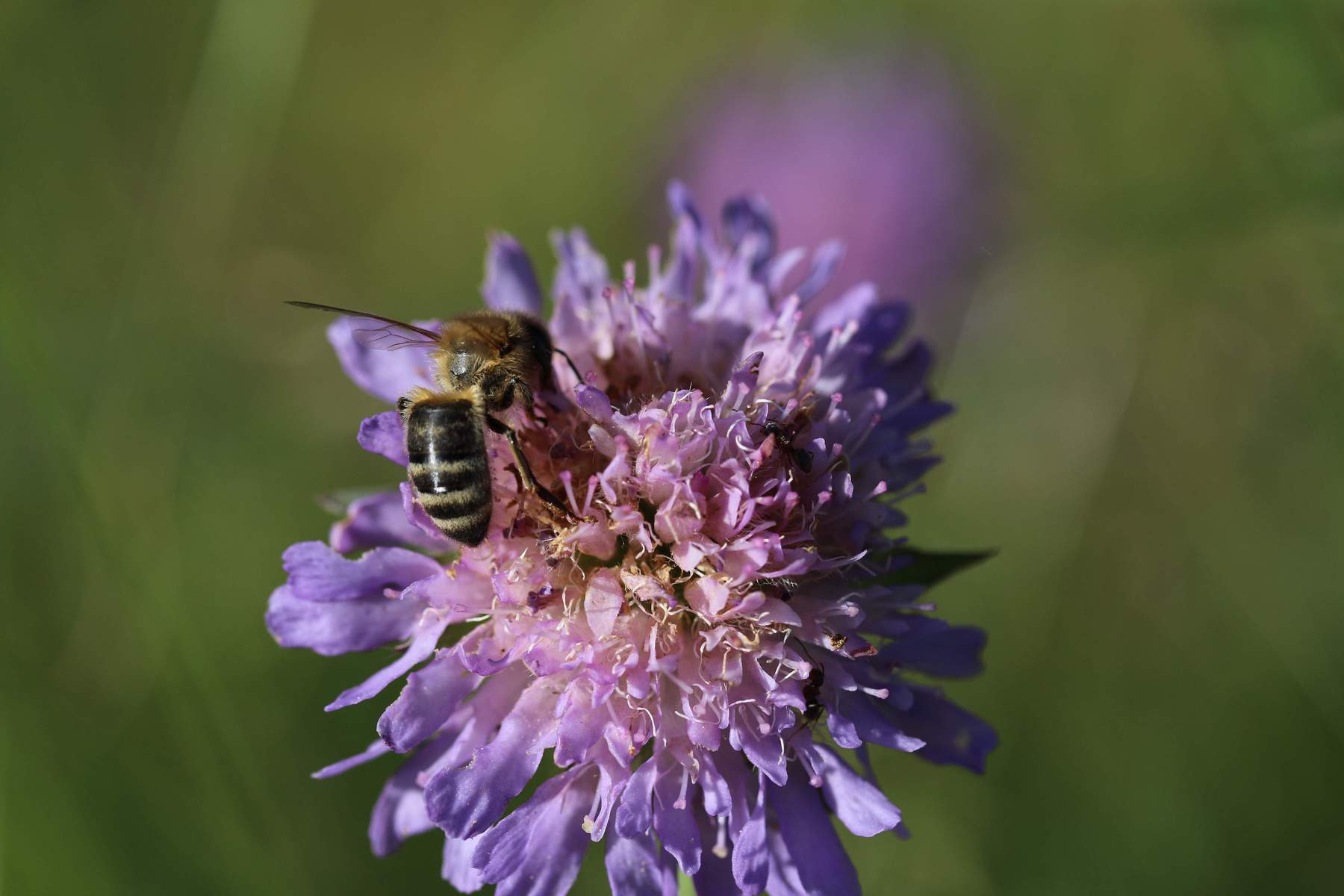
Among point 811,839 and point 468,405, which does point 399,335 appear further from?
point 811,839

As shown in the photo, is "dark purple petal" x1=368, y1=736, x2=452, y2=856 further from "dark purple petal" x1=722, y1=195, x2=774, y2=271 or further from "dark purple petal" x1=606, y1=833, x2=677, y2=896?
"dark purple petal" x1=722, y1=195, x2=774, y2=271

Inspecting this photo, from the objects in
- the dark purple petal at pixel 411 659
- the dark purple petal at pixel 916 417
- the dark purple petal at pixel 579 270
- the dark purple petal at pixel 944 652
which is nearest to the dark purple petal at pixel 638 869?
the dark purple petal at pixel 411 659

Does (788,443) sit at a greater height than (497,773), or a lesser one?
greater

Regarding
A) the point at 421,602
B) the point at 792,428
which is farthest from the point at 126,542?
the point at 792,428

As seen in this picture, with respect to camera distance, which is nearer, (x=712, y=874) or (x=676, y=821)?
(x=676, y=821)

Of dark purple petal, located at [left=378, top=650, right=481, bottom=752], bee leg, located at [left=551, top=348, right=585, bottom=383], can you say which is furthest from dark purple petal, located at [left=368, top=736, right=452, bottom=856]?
bee leg, located at [left=551, top=348, right=585, bottom=383]

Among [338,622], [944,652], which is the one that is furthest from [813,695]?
[338,622]

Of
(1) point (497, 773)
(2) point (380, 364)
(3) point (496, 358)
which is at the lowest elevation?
(1) point (497, 773)
